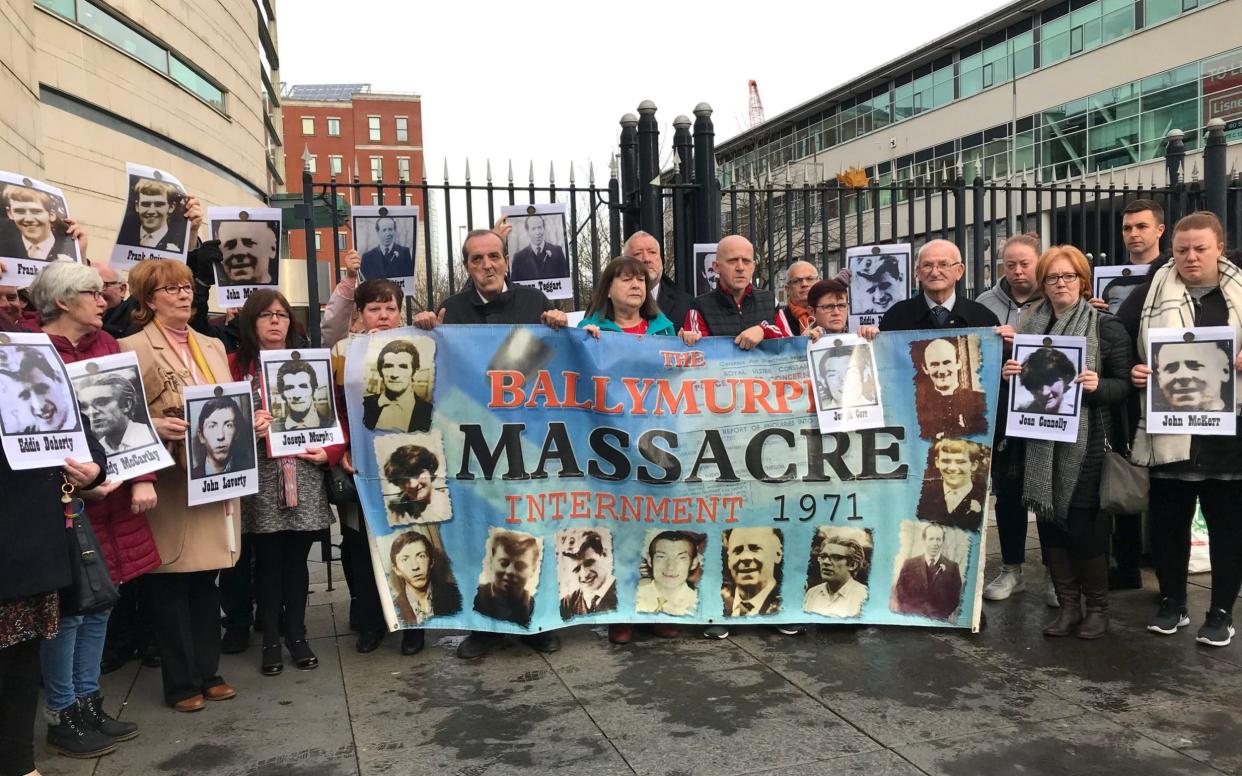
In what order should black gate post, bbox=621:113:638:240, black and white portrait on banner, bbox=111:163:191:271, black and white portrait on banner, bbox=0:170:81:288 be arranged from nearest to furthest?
black and white portrait on banner, bbox=0:170:81:288, black and white portrait on banner, bbox=111:163:191:271, black gate post, bbox=621:113:638:240

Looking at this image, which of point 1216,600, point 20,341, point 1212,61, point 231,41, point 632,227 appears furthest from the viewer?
point 231,41

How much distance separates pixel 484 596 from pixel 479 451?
0.75 meters

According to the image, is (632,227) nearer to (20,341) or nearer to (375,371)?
(375,371)

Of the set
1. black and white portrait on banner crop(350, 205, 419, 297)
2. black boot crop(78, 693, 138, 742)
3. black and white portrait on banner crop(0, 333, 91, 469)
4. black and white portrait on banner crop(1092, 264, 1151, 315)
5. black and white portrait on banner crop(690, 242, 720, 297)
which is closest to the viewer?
black and white portrait on banner crop(0, 333, 91, 469)

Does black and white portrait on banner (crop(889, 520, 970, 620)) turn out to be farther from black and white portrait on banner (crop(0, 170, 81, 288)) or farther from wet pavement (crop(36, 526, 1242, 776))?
black and white portrait on banner (crop(0, 170, 81, 288))

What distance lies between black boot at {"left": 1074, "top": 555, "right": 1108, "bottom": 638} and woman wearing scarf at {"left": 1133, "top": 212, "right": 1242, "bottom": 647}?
0.93 feet

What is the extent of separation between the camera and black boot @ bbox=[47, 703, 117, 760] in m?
3.55

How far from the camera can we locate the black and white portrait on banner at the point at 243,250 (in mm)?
5156

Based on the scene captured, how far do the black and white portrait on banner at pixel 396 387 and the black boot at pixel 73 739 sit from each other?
5.82 feet

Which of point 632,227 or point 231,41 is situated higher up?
point 231,41

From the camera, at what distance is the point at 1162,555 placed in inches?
187

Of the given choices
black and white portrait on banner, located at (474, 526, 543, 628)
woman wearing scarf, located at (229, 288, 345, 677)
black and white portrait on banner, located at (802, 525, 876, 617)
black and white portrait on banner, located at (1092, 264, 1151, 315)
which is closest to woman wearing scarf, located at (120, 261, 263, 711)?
woman wearing scarf, located at (229, 288, 345, 677)

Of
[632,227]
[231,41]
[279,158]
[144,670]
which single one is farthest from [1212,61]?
[279,158]

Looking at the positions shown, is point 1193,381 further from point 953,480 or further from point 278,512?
point 278,512
